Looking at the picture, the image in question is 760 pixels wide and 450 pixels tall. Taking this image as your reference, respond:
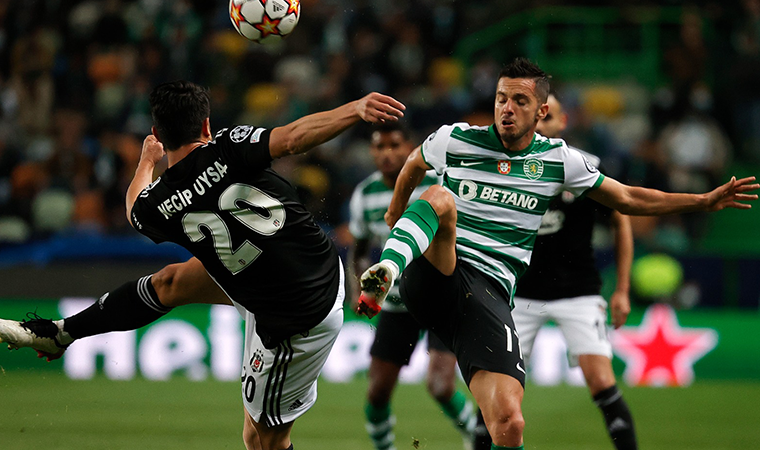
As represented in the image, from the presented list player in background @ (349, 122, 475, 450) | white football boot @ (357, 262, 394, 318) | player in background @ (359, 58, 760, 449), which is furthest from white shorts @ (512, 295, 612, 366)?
white football boot @ (357, 262, 394, 318)

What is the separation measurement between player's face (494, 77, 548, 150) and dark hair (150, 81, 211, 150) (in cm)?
154

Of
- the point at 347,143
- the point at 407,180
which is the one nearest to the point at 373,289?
the point at 407,180

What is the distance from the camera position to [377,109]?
4.04 m

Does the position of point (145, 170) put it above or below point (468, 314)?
above

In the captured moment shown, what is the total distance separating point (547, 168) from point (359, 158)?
6989 mm

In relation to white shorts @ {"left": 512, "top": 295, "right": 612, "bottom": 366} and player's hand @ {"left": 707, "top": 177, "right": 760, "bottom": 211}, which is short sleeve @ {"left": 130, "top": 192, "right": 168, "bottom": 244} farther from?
player's hand @ {"left": 707, "top": 177, "right": 760, "bottom": 211}

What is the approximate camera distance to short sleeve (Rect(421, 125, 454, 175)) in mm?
5176

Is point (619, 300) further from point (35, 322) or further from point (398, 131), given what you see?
point (35, 322)

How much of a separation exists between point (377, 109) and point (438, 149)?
1196 mm

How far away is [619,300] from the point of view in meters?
6.27

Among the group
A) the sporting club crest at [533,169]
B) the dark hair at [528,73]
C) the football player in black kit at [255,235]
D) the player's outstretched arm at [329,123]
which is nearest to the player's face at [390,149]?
the dark hair at [528,73]

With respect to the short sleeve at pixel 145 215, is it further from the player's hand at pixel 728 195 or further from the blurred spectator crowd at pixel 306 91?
the blurred spectator crowd at pixel 306 91

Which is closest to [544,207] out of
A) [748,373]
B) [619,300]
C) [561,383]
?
[619,300]

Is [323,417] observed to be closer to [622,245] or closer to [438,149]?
[622,245]
